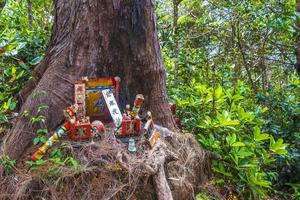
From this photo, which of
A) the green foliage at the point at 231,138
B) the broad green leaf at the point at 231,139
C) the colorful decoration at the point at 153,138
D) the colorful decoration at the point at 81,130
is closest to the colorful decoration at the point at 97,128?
the colorful decoration at the point at 81,130

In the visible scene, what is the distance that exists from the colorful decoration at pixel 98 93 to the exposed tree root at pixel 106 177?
30cm

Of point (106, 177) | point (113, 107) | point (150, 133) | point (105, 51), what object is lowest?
point (106, 177)

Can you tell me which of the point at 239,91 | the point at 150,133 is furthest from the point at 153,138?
the point at 239,91

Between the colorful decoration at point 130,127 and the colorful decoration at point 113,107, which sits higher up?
the colorful decoration at point 113,107

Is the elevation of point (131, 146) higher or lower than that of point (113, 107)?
lower

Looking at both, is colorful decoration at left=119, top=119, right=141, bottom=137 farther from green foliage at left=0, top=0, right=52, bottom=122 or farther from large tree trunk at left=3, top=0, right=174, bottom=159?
green foliage at left=0, top=0, right=52, bottom=122

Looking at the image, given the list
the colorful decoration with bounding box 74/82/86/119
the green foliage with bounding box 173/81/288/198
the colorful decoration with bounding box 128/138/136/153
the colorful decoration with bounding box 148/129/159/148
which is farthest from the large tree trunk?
the green foliage with bounding box 173/81/288/198

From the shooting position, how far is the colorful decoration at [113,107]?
117 inches

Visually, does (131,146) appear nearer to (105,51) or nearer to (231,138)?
(105,51)

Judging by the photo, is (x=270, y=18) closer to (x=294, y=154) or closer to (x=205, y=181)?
(x=294, y=154)

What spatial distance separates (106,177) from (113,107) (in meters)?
0.61

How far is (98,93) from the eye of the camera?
→ 3096 mm

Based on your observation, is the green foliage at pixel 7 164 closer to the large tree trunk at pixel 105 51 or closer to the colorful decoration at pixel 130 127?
the large tree trunk at pixel 105 51

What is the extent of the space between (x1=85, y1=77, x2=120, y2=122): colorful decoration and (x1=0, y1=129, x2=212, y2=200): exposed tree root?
1.00ft
